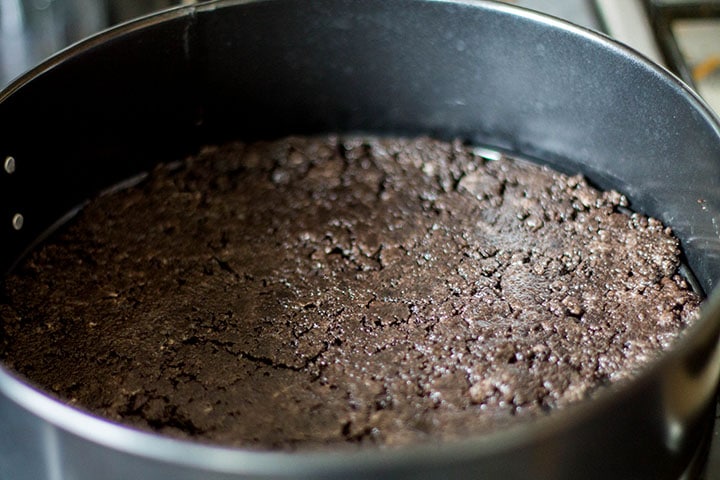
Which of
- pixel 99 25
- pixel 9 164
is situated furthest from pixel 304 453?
pixel 99 25

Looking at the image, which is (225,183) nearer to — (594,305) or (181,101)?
(181,101)

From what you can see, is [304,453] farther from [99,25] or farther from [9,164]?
[99,25]

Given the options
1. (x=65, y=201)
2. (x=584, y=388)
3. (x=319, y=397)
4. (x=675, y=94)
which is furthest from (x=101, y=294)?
(x=675, y=94)

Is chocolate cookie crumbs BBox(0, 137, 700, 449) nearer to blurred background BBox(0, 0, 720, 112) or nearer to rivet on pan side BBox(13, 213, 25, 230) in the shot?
rivet on pan side BBox(13, 213, 25, 230)

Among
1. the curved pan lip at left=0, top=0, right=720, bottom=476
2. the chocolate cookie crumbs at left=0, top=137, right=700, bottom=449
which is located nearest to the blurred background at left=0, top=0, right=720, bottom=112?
the chocolate cookie crumbs at left=0, top=137, right=700, bottom=449

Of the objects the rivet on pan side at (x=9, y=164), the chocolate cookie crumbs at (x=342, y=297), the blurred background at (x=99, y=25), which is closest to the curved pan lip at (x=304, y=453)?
the chocolate cookie crumbs at (x=342, y=297)

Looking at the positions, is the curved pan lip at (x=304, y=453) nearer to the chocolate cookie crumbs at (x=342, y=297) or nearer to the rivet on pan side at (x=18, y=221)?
the chocolate cookie crumbs at (x=342, y=297)
